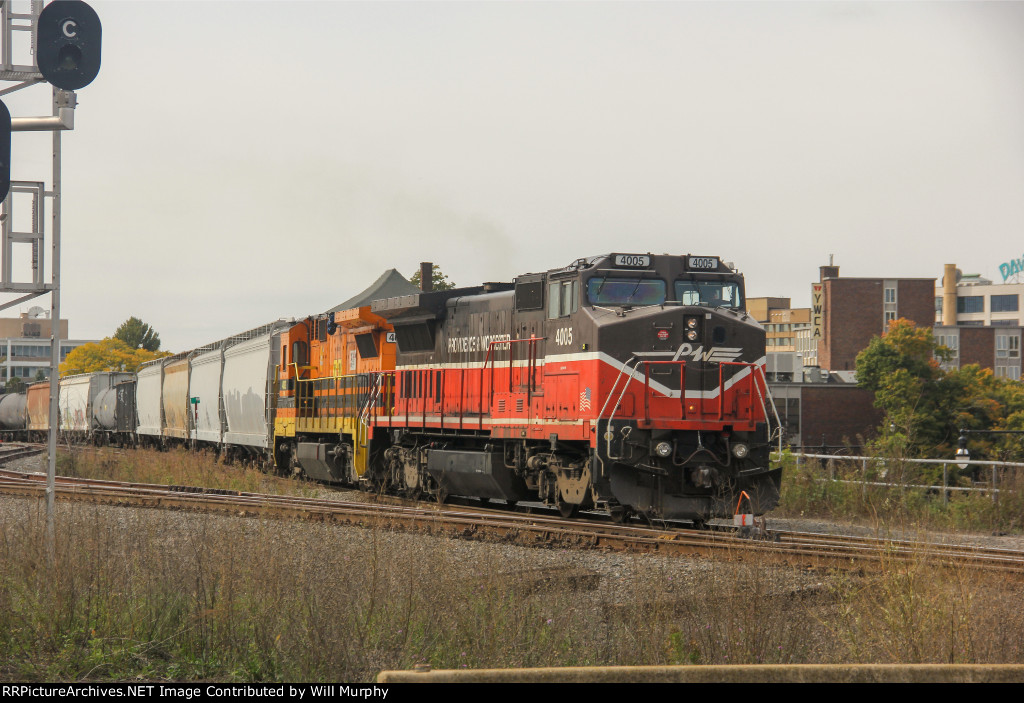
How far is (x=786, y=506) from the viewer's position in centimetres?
1814

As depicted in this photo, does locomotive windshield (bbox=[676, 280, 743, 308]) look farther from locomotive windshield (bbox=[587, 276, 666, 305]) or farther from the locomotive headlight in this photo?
the locomotive headlight

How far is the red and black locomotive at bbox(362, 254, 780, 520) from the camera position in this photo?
14.3 meters

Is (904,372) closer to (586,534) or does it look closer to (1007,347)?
(1007,347)

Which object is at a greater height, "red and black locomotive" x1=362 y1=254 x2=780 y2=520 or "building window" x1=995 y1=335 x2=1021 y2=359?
"building window" x1=995 y1=335 x2=1021 y2=359

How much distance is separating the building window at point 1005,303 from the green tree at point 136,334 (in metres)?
115

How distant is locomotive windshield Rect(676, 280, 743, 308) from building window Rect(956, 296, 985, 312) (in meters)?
144

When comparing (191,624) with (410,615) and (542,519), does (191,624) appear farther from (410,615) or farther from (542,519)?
(542,519)

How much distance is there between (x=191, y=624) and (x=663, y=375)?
841 cm

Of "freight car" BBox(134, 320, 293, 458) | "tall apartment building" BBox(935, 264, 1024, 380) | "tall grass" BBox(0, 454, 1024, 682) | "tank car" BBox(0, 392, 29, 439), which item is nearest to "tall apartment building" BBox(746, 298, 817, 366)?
"tall apartment building" BBox(935, 264, 1024, 380)

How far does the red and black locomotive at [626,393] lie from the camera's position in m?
14.3

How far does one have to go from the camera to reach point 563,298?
50.8 feet

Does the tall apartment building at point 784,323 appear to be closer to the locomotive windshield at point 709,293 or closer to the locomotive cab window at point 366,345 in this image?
the locomotive cab window at point 366,345

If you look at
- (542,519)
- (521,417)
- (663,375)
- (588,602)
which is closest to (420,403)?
(521,417)

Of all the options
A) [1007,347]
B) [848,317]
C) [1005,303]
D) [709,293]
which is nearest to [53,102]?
[709,293]
